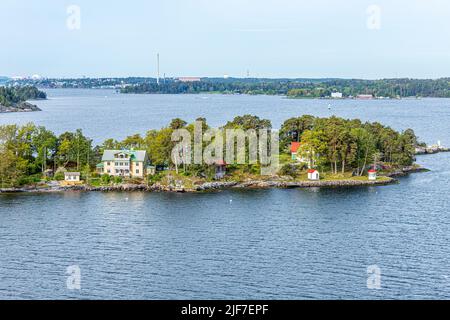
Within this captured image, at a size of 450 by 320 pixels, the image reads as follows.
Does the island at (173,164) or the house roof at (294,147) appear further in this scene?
the house roof at (294,147)

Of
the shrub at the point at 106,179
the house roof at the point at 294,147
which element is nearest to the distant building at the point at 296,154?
the house roof at the point at 294,147

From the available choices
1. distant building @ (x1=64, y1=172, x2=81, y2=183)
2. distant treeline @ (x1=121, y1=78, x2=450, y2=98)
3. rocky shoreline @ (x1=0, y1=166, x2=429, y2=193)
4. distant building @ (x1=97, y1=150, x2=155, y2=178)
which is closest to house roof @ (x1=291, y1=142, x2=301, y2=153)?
rocky shoreline @ (x1=0, y1=166, x2=429, y2=193)

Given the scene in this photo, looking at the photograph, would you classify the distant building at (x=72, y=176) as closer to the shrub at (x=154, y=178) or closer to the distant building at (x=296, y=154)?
the shrub at (x=154, y=178)

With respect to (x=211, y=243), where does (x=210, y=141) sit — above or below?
above

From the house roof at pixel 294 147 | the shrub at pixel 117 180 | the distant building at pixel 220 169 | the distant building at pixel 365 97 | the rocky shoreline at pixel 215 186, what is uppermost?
the distant building at pixel 365 97

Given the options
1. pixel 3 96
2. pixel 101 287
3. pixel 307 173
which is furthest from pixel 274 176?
pixel 3 96

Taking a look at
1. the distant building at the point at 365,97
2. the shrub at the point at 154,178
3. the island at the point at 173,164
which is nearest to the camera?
the island at the point at 173,164

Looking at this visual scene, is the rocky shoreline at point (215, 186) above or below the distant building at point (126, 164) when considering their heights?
below

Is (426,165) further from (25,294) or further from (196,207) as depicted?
(25,294)
